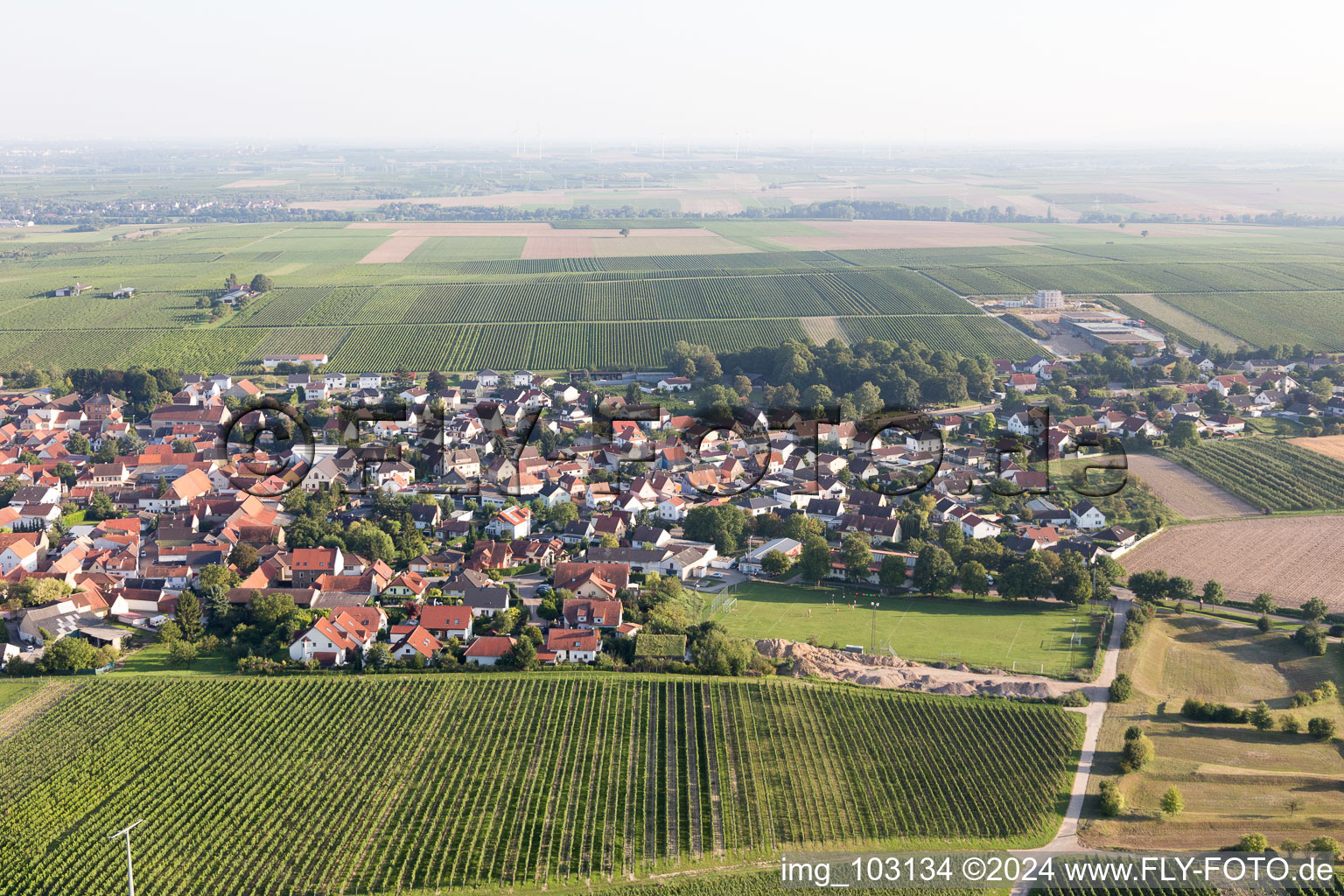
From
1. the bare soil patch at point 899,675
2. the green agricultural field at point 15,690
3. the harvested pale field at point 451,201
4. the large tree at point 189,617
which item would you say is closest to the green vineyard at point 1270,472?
the bare soil patch at point 899,675

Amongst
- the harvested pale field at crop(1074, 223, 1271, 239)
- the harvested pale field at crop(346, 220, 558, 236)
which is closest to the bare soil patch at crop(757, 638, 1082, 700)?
the harvested pale field at crop(1074, 223, 1271, 239)

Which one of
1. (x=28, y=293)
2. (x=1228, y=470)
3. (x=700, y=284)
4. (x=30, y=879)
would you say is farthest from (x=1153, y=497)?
(x=28, y=293)

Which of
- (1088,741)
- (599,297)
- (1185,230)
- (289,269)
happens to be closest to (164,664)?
(1088,741)

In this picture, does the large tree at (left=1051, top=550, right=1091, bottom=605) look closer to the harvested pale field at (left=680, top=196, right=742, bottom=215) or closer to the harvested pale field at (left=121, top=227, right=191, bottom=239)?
the harvested pale field at (left=121, top=227, right=191, bottom=239)

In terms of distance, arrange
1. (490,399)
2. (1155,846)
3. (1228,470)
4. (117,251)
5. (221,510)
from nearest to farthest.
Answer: (1155,846) → (221,510) → (1228,470) → (490,399) → (117,251)

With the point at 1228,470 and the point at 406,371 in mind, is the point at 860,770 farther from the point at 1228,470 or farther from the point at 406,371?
the point at 406,371

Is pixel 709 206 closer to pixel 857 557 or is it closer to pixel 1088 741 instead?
pixel 857 557

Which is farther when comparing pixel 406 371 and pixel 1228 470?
pixel 406 371

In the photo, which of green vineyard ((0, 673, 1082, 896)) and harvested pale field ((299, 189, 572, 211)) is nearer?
green vineyard ((0, 673, 1082, 896))
